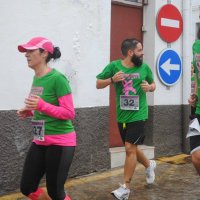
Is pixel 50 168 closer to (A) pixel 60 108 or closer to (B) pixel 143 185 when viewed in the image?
(A) pixel 60 108

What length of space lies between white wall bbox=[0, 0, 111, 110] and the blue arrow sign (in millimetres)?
1258

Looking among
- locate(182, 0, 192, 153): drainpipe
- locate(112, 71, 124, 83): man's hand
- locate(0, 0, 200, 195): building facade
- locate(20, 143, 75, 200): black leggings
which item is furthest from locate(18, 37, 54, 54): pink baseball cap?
locate(182, 0, 192, 153): drainpipe

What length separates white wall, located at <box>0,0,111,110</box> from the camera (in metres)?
5.26

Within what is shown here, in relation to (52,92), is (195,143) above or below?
below

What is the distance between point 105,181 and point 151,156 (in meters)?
1.58

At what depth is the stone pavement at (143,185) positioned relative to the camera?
17.6 ft

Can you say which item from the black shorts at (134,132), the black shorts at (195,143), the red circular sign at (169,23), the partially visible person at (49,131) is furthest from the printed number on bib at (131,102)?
the red circular sign at (169,23)

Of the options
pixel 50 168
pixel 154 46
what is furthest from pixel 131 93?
pixel 154 46

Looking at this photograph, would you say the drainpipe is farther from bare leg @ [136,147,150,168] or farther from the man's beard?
the man's beard

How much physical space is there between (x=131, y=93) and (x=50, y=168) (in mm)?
1855

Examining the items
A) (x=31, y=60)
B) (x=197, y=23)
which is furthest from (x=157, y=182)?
(x=197, y=23)

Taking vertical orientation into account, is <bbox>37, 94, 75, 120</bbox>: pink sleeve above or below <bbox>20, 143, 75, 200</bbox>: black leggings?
above

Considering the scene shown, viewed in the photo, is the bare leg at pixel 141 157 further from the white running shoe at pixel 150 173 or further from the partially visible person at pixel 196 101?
the partially visible person at pixel 196 101

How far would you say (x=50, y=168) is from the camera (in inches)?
149
